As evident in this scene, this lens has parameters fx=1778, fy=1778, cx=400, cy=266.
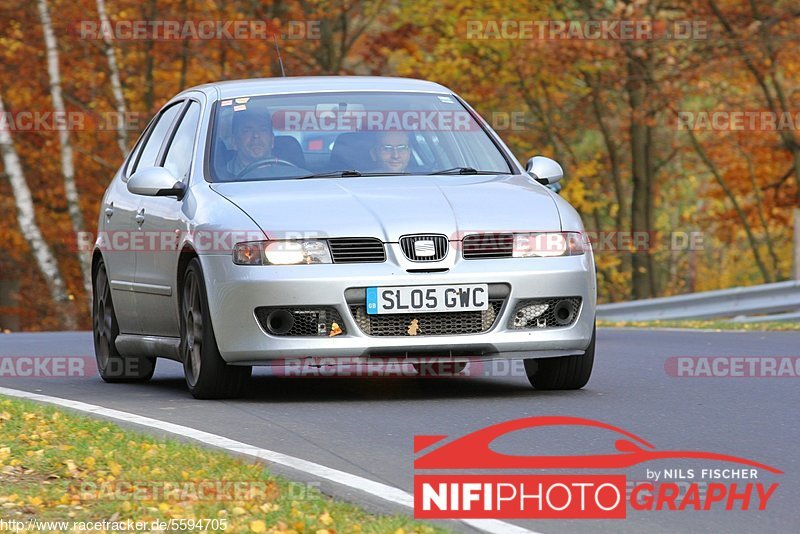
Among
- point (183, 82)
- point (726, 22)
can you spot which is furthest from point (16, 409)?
point (183, 82)

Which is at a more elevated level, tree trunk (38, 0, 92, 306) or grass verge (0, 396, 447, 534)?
grass verge (0, 396, 447, 534)

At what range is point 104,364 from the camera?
37.5ft

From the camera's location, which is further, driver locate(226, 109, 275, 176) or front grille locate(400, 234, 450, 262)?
driver locate(226, 109, 275, 176)

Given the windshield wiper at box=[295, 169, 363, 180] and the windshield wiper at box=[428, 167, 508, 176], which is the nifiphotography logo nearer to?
the windshield wiper at box=[295, 169, 363, 180]

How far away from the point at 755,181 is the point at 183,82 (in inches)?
550

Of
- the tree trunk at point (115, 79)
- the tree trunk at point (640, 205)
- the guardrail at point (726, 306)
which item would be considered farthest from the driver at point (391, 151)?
the tree trunk at point (640, 205)

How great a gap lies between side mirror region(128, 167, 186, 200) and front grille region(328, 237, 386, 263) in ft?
4.27

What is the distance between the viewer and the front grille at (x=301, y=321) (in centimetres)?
898

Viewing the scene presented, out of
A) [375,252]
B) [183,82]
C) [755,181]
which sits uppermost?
[375,252]

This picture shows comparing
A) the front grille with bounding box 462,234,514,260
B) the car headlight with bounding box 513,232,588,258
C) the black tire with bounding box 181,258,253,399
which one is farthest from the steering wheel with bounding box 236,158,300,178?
the car headlight with bounding box 513,232,588,258

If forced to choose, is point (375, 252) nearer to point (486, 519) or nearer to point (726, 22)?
point (486, 519)

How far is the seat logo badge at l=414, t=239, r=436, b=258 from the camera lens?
894cm

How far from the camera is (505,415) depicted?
852 cm

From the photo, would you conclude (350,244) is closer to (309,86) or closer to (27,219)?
(309,86)
